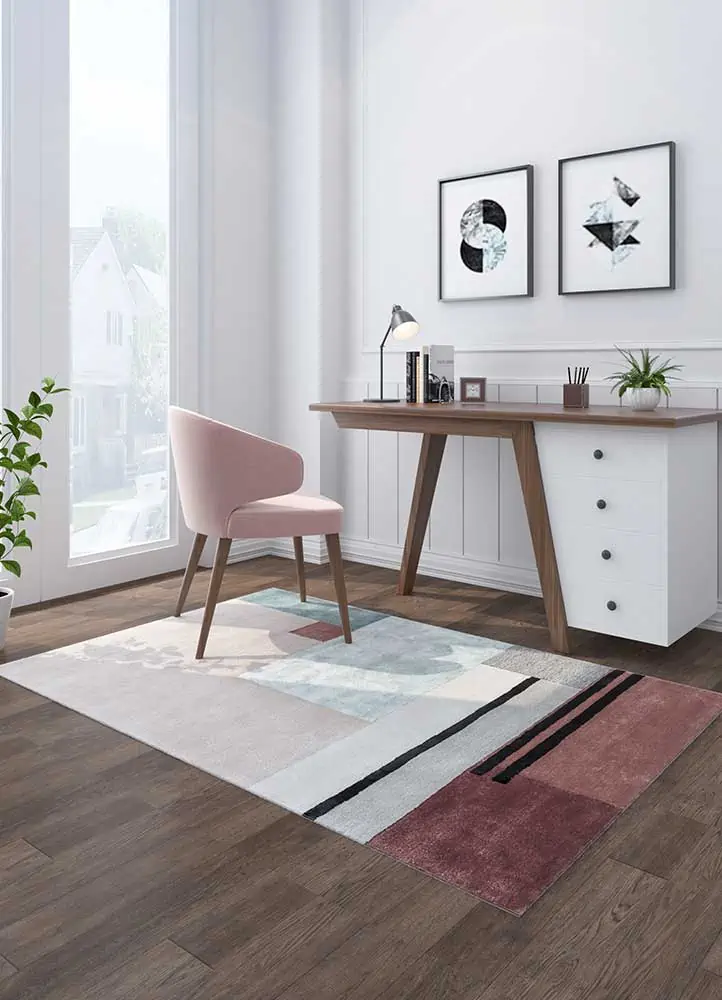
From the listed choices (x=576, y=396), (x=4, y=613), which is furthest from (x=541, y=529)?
(x=4, y=613)

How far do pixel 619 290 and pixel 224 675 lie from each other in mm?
1971

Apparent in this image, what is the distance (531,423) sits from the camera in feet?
9.71

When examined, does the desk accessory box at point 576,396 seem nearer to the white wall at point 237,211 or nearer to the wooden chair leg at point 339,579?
the wooden chair leg at point 339,579

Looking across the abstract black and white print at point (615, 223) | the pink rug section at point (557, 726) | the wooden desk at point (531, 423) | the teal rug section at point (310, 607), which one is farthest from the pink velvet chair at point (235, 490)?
the abstract black and white print at point (615, 223)

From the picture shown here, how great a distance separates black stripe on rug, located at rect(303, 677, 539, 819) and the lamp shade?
1.52 m

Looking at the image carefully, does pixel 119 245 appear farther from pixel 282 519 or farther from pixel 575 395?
pixel 575 395

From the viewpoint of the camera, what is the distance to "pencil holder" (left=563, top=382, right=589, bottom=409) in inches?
123

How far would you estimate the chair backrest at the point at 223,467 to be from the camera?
2857 millimetres

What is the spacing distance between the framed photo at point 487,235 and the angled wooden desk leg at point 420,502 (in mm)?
663

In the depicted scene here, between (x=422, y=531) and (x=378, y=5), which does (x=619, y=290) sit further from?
(x=378, y=5)

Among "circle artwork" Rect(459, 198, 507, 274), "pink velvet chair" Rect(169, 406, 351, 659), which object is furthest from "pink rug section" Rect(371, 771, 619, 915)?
"circle artwork" Rect(459, 198, 507, 274)

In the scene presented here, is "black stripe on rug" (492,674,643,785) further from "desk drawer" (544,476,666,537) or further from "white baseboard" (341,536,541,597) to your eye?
"white baseboard" (341,536,541,597)

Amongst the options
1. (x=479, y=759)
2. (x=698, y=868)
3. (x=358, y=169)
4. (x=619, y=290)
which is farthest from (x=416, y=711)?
(x=358, y=169)

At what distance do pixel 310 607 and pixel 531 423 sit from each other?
1128mm
